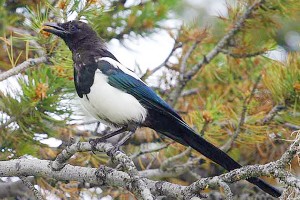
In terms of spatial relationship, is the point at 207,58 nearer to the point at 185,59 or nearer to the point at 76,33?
the point at 185,59

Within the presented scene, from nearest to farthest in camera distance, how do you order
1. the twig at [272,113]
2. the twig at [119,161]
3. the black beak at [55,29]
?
1. the twig at [119,161]
2. the black beak at [55,29]
3. the twig at [272,113]

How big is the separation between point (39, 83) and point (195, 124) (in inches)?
27.2

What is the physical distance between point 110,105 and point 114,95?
2.3 inches

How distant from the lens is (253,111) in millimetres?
2844

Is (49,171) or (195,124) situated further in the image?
(195,124)

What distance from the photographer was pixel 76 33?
9.31ft

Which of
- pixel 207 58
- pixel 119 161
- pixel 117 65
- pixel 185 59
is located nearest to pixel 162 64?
pixel 185 59

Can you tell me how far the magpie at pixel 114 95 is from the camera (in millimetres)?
2619

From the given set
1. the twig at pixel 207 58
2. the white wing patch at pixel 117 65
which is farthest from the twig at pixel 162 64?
the white wing patch at pixel 117 65

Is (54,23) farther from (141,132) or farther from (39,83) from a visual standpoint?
(141,132)

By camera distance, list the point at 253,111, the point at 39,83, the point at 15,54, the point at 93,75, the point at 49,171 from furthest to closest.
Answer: the point at 15,54, the point at 253,111, the point at 93,75, the point at 39,83, the point at 49,171

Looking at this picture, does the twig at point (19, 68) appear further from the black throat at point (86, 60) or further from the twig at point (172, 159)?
the twig at point (172, 159)

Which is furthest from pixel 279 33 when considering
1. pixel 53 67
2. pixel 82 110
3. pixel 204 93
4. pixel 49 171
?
pixel 49 171

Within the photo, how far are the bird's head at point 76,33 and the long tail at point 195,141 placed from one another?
0.47m
